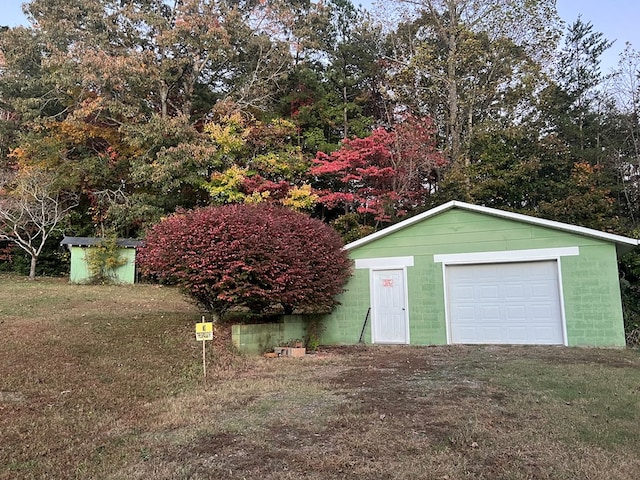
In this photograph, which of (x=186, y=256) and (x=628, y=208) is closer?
(x=186, y=256)

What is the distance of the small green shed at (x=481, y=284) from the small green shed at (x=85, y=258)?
37.8 ft

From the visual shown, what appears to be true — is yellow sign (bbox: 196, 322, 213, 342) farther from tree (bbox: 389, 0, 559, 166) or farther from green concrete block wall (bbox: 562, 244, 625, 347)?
tree (bbox: 389, 0, 559, 166)

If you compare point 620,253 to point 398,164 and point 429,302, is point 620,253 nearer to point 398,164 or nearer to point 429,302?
point 429,302

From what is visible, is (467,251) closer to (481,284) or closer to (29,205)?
(481,284)

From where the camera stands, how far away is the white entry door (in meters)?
10.8

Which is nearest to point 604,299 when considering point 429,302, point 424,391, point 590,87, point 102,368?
point 429,302

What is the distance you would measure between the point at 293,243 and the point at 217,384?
3326mm

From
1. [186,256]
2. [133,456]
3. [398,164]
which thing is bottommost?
[133,456]

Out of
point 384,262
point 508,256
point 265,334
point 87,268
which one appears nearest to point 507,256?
point 508,256

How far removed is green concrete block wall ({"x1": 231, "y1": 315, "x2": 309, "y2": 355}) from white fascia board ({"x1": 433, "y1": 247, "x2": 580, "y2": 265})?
348cm

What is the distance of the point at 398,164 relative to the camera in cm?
1784

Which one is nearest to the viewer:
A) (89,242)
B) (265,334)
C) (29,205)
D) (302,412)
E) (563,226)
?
(302,412)

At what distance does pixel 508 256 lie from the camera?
10094 millimetres

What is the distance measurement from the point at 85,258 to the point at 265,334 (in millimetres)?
13476
